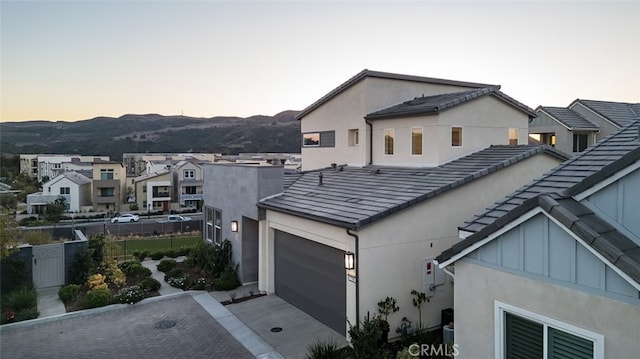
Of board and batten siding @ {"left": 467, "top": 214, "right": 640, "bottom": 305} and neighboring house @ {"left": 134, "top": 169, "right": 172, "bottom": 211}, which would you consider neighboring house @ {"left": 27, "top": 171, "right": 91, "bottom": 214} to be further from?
board and batten siding @ {"left": 467, "top": 214, "right": 640, "bottom": 305}

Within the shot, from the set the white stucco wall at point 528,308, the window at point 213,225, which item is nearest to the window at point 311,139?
the window at point 213,225

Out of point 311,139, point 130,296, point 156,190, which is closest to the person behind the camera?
point 130,296

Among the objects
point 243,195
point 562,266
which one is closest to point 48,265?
point 243,195

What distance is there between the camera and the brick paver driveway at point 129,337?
423 inches

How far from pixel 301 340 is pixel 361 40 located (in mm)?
15209

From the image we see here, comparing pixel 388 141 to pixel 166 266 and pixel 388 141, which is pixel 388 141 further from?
pixel 166 266

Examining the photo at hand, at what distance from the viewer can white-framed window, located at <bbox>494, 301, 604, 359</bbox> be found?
18.1 ft

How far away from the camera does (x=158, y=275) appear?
18.3m

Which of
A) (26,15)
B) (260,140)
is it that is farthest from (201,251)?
(260,140)

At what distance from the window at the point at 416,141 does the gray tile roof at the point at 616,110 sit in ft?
77.0

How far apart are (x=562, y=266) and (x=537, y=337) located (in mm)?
1223

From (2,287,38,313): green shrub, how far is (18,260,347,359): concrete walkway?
435mm

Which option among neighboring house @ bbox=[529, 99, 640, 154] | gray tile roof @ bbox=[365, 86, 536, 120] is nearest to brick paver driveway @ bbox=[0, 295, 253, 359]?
gray tile roof @ bbox=[365, 86, 536, 120]

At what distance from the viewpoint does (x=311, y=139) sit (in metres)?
21.2
